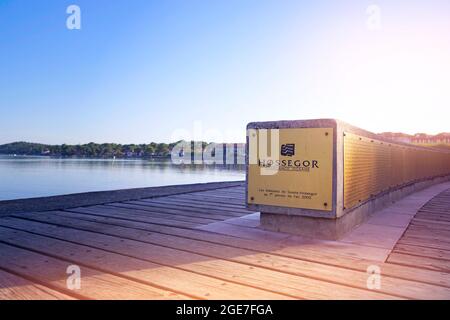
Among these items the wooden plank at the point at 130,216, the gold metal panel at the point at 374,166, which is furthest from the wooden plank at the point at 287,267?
the gold metal panel at the point at 374,166

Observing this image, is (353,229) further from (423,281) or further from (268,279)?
(268,279)

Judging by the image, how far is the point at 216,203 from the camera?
8398mm

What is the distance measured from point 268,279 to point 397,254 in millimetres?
1906

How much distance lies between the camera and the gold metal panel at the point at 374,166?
5293mm

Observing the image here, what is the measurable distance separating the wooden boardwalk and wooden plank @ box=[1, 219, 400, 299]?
0.03ft

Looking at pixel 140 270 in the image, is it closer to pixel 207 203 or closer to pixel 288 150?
pixel 288 150

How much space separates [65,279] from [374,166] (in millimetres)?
6151

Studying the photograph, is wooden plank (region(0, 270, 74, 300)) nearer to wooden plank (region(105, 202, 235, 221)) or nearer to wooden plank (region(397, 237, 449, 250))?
wooden plank (region(105, 202, 235, 221))

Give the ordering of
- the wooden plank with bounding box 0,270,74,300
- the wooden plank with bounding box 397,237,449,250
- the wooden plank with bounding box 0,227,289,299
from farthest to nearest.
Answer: the wooden plank with bounding box 397,237,449,250 < the wooden plank with bounding box 0,227,289,299 < the wooden plank with bounding box 0,270,74,300

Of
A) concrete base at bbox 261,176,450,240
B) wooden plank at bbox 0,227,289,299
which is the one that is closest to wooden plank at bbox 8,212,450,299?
wooden plank at bbox 0,227,289,299

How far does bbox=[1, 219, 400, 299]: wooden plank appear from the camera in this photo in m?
2.79

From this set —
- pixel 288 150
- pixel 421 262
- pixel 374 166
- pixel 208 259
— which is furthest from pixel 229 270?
pixel 374 166

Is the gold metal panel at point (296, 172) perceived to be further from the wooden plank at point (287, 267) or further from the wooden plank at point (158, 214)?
the wooden plank at point (287, 267)

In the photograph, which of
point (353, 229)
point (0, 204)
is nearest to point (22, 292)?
point (353, 229)
